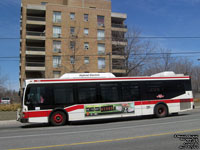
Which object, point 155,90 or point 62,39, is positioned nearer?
point 155,90

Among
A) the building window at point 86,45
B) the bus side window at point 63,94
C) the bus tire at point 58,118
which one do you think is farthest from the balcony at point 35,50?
the bus tire at point 58,118

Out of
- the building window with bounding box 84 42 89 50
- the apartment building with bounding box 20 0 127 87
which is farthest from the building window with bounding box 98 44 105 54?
the building window with bounding box 84 42 89 50

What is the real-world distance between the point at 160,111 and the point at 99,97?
15.2 feet

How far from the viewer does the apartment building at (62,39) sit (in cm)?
3975

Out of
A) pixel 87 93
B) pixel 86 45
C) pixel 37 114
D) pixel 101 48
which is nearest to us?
pixel 37 114

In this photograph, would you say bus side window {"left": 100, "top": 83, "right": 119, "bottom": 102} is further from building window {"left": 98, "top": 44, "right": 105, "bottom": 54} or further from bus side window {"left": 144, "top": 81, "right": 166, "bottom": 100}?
building window {"left": 98, "top": 44, "right": 105, "bottom": 54}

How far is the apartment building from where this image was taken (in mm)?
39750

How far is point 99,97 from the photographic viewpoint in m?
13.8

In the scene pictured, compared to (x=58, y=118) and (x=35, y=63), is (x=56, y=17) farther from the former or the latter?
(x=58, y=118)

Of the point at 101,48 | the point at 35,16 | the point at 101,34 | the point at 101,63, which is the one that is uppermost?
the point at 35,16

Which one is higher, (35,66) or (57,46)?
(57,46)

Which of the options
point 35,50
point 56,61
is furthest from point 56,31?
point 56,61

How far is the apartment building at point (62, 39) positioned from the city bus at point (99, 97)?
23254 mm

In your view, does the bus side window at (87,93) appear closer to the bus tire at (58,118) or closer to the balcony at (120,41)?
the bus tire at (58,118)
